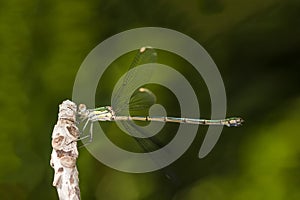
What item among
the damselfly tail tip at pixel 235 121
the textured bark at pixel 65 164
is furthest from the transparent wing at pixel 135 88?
the textured bark at pixel 65 164

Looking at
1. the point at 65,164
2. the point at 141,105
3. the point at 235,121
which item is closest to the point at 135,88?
the point at 141,105

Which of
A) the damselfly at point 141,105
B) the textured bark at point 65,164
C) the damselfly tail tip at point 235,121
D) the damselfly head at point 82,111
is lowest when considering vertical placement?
the textured bark at point 65,164

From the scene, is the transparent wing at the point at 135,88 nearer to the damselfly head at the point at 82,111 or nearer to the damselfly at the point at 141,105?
the damselfly at the point at 141,105

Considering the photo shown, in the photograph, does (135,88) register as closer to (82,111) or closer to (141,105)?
(141,105)

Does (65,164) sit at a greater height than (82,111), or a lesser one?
lesser

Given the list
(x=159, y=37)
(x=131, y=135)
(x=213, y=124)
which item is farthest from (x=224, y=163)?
(x=159, y=37)
